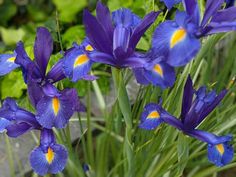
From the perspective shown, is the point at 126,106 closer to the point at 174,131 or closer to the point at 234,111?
the point at 174,131

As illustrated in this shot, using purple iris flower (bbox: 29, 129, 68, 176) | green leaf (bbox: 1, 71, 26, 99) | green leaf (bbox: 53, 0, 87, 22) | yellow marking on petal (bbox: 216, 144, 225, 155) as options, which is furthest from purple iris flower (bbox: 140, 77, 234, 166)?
green leaf (bbox: 53, 0, 87, 22)

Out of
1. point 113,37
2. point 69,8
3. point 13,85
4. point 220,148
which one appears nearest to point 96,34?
point 113,37

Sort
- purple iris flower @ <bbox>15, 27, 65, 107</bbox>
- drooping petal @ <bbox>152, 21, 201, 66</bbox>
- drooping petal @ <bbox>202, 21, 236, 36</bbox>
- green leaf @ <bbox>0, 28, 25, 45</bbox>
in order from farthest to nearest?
green leaf @ <bbox>0, 28, 25, 45</bbox>
purple iris flower @ <bbox>15, 27, 65, 107</bbox>
drooping petal @ <bbox>202, 21, 236, 36</bbox>
drooping petal @ <bbox>152, 21, 201, 66</bbox>

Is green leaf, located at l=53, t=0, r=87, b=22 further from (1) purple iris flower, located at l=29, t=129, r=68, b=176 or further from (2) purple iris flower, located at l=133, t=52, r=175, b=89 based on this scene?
(2) purple iris flower, located at l=133, t=52, r=175, b=89

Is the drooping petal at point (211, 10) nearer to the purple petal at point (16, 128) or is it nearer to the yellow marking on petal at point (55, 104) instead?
the yellow marking on petal at point (55, 104)

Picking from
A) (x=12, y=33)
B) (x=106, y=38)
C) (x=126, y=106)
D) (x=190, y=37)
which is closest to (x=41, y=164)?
(x=126, y=106)

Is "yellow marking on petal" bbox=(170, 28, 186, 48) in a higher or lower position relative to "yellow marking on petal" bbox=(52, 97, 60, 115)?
higher

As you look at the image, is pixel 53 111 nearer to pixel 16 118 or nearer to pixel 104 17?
pixel 16 118

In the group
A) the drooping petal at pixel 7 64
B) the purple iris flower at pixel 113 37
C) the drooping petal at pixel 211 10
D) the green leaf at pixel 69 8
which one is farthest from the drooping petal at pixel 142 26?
the green leaf at pixel 69 8
